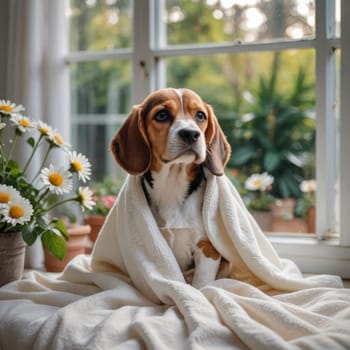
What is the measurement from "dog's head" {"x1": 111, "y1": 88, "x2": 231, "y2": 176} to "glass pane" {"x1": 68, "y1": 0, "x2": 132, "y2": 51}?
0.94 m

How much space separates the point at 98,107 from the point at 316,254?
4.12 feet

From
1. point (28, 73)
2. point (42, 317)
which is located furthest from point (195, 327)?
point (28, 73)

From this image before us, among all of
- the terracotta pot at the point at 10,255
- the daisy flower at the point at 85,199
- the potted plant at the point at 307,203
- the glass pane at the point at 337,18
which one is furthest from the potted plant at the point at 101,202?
the glass pane at the point at 337,18

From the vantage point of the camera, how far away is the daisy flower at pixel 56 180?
1575 millimetres

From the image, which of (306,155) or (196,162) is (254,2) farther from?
(196,162)

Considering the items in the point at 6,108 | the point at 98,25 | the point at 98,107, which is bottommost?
the point at 6,108

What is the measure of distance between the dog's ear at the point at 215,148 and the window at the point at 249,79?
1.64 feet

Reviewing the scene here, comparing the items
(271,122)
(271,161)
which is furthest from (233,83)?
(271,161)

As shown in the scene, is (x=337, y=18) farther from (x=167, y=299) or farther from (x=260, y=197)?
(x=167, y=299)

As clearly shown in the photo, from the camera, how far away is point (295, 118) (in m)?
2.39

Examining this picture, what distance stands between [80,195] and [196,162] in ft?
1.38

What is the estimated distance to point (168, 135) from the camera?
1.46 metres

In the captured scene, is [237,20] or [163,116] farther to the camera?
[237,20]

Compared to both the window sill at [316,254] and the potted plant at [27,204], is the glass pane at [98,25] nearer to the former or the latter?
the potted plant at [27,204]
